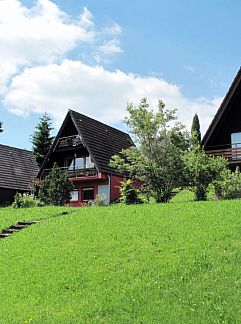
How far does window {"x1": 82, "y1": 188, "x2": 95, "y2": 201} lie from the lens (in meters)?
34.8

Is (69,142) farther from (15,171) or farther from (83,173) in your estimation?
(15,171)

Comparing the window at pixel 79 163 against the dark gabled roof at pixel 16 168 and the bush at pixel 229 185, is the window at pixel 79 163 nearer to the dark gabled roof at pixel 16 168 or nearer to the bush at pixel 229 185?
the dark gabled roof at pixel 16 168

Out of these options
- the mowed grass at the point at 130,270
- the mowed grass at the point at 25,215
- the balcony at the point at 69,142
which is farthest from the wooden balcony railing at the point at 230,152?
the balcony at the point at 69,142

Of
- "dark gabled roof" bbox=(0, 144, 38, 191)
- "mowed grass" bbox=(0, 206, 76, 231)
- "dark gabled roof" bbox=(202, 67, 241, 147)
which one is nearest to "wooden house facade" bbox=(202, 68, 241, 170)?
"dark gabled roof" bbox=(202, 67, 241, 147)

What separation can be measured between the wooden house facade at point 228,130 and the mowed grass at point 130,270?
10407mm

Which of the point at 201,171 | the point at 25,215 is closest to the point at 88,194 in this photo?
A: the point at 25,215

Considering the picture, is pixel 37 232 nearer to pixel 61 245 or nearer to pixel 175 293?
pixel 61 245

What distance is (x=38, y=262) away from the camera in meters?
11.7

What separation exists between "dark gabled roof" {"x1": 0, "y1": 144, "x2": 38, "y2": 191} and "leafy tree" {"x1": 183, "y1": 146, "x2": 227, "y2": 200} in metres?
21.5

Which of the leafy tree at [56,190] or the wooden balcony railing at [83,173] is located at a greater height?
the wooden balcony railing at [83,173]

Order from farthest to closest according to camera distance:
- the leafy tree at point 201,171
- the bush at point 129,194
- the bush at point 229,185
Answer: the bush at point 129,194 → the leafy tree at point 201,171 → the bush at point 229,185

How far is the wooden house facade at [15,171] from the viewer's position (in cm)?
3844

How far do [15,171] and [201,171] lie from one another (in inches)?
954

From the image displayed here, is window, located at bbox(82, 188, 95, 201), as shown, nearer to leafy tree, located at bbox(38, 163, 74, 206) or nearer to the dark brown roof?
the dark brown roof
